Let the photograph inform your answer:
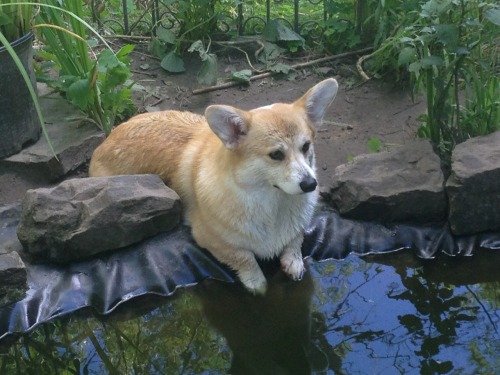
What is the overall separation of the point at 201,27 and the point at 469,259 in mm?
2897

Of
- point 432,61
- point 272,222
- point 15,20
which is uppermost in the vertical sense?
point 15,20

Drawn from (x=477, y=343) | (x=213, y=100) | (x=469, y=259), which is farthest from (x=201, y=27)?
(x=477, y=343)

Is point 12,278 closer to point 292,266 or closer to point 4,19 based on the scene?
point 292,266

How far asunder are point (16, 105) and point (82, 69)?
0.50 meters

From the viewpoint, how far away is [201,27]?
19.9 ft

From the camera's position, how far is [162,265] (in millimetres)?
4047

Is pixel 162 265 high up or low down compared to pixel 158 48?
down

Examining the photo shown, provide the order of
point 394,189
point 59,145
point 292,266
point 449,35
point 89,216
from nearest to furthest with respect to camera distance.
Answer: point 89,216
point 292,266
point 449,35
point 394,189
point 59,145

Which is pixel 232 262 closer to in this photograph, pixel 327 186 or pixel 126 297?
pixel 126 297

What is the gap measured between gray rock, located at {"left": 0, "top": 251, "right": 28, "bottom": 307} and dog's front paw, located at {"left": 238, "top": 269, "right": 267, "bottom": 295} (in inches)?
42.0

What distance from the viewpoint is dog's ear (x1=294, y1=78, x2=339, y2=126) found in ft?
12.6

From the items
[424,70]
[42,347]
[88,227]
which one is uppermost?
[424,70]

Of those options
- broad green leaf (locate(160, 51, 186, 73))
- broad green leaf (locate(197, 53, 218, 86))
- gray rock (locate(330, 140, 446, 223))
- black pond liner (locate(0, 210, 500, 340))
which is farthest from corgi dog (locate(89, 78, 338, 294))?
broad green leaf (locate(160, 51, 186, 73))

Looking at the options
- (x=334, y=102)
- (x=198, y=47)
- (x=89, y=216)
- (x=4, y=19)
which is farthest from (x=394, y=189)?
(x=4, y=19)
